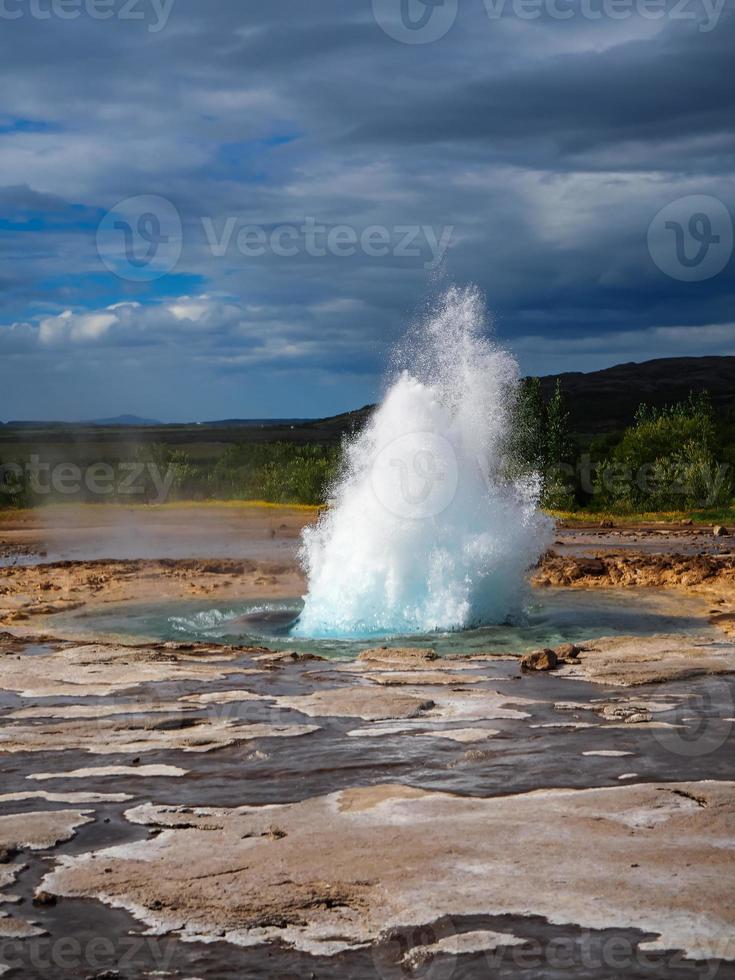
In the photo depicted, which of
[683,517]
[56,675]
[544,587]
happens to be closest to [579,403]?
[683,517]

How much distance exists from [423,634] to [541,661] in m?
3.29

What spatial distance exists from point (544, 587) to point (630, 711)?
36.0 feet

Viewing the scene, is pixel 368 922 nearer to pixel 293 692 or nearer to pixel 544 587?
pixel 293 692

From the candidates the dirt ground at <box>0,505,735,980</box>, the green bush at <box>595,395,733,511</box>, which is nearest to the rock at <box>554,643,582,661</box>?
the dirt ground at <box>0,505,735,980</box>

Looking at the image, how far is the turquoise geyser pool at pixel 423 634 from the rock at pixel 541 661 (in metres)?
1.35

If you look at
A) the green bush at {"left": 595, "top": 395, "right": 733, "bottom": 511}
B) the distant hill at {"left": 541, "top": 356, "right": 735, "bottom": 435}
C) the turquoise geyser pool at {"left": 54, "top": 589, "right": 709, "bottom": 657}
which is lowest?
the turquoise geyser pool at {"left": 54, "top": 589, "right": 709, "bottom": 657}

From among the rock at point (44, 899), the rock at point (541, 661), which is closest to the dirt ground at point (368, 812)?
the rock at point (44, 899)

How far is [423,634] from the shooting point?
15.6m

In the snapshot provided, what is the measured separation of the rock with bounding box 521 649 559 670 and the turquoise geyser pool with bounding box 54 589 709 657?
4.42ft

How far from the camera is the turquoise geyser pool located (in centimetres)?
1491

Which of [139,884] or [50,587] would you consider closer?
[139,884]

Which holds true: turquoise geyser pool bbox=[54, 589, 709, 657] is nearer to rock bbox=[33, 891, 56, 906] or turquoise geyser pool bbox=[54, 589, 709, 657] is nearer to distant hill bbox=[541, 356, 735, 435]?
rock bbox=[33, 891, 56, 906]

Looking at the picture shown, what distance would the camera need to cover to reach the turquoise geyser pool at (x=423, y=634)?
48.9ft

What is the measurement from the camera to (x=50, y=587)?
839 inches
